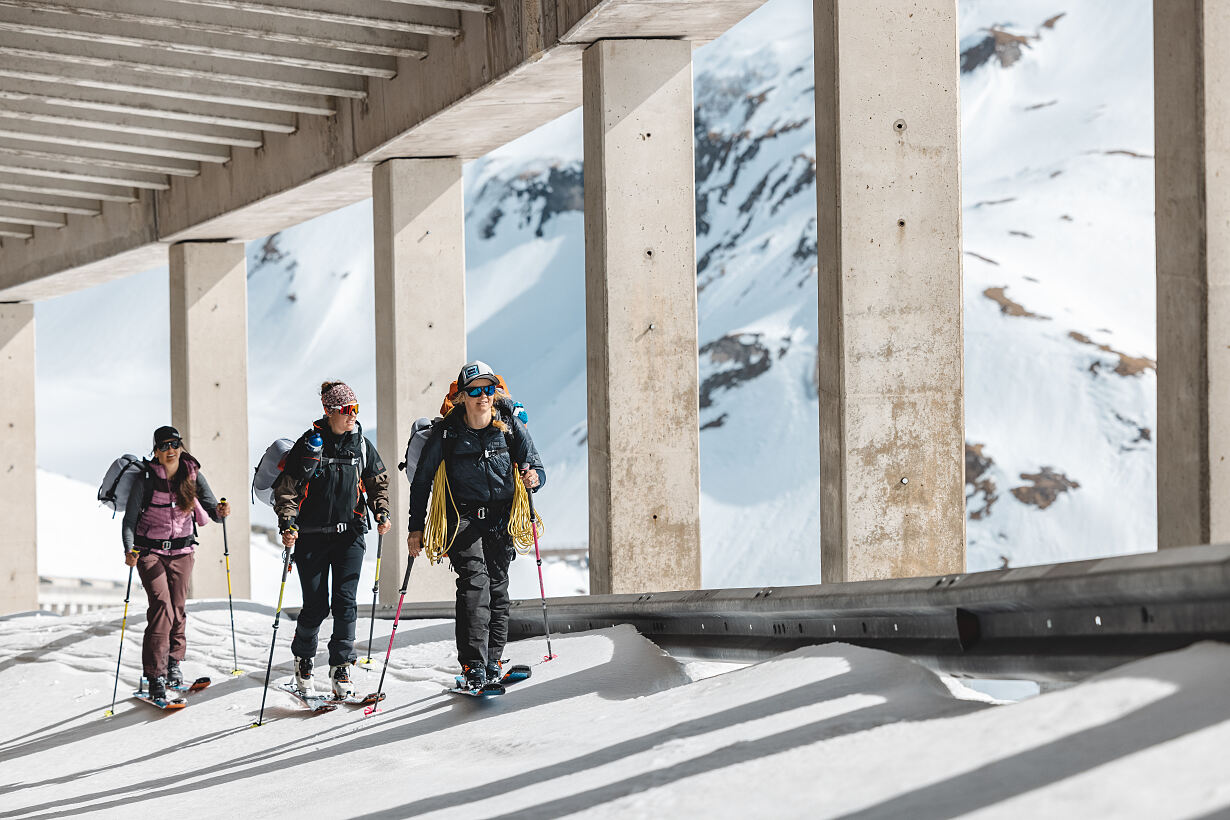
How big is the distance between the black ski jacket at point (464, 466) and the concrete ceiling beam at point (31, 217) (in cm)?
1408

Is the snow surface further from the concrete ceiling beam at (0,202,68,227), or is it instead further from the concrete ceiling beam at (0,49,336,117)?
the concrete ceiling beam at (0,202,68,227)

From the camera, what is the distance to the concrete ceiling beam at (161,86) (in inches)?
533

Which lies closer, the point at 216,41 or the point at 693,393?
the point at 693,393

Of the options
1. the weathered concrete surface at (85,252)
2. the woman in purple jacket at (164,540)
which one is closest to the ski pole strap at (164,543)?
the woman in purple jacket at (164,540)

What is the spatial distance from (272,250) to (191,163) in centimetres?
6059

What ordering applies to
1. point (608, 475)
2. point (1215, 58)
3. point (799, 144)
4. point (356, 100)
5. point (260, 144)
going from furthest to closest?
point (799, 144) → point (260, 144) → point (356, 100) → point (608, 475) → point (1215, 58)

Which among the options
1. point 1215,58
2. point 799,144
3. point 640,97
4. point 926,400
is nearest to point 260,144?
point 640,97

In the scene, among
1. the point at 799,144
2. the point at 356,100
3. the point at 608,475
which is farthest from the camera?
the point at 799,144

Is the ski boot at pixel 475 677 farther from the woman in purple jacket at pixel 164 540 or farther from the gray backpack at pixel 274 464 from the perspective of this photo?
the woman in purple jacket at pixel 164 540

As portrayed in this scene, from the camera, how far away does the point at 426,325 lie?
50.9ft

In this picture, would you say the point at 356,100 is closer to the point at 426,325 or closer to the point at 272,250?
the point at 426,325

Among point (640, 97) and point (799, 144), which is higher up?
point (799, 144)

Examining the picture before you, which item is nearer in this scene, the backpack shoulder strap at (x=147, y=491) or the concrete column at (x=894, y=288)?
the concrete column at (x=894, y=288)

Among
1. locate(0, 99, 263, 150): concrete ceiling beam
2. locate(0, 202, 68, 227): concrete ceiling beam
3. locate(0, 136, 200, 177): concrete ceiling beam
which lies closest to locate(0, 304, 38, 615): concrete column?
locate(0, 202, 68, 227): concrete ceiling beam
